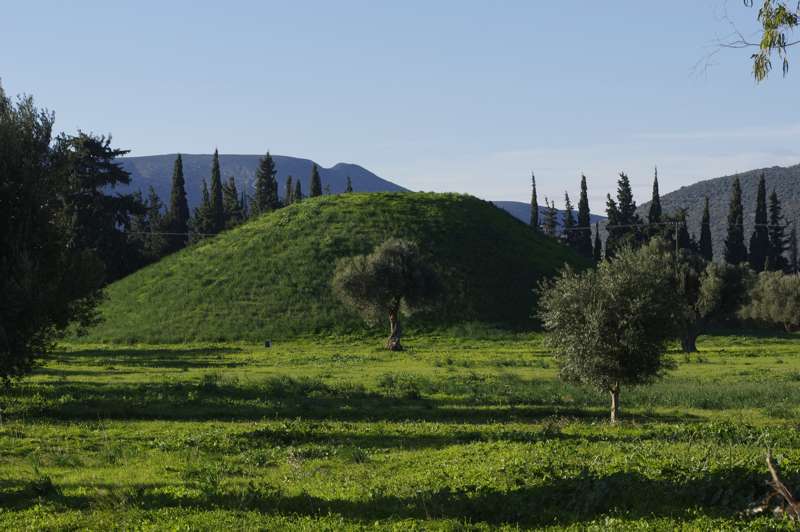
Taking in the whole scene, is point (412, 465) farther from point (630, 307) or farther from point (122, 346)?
point (122, 346)

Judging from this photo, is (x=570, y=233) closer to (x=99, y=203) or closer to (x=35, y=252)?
(x=99, y=203)

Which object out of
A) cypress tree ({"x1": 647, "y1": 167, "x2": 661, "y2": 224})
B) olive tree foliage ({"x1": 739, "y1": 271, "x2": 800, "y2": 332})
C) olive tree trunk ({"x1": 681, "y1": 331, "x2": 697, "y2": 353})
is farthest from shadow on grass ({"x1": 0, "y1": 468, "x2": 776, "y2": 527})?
cypress tree ({"x1": 647, "y1": 167, "x2": 661, "y2": 224})

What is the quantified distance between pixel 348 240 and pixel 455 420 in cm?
8286

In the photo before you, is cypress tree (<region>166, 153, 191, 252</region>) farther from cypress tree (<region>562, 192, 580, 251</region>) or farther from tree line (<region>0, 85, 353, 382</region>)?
tree line (<region>0, 85, 353, 382</region>)

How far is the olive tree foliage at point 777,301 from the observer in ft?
402

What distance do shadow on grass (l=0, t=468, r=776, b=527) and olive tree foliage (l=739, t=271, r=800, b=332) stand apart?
115840mm

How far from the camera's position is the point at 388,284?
3145 inches

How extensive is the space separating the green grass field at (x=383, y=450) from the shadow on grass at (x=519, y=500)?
0.04 meters

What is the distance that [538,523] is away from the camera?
1451cm

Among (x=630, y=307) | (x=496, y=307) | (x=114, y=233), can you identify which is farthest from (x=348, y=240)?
(x=630, y=307)

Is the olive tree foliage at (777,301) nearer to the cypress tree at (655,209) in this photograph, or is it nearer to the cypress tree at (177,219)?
the cypress tree at (655,209)

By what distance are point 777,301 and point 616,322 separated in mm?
101169

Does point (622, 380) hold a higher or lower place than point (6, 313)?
lower

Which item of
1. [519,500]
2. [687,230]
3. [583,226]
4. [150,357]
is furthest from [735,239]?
[519,500]
